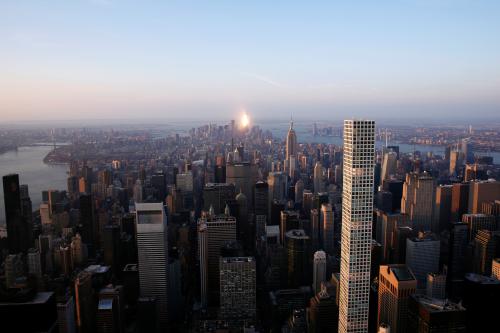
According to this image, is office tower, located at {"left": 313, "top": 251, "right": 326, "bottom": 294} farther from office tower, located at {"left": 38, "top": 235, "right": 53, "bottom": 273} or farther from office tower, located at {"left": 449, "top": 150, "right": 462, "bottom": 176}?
office tower, located at {"left": 449, "top": 150, "right": 462, "bottom": 176}

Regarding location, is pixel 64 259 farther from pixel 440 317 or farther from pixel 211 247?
pixel 440 317

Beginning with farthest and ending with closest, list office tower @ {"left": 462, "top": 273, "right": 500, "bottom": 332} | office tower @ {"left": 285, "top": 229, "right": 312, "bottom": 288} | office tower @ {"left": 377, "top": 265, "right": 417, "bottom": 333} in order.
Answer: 1. office tower @ {"left": 285, "top": 229, "right": 312, "bottom": 288}
2. office tower @ {"left": 462, "top": 273, "right": 500, "bottom": 332}
3. office tower @ {"left": 377, "top": 265, "right": 417, "bottom": 333}

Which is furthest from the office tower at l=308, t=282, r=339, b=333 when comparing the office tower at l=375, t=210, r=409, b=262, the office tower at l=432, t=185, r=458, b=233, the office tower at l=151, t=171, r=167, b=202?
the office tower at l=151, t=171, r=167, b=202

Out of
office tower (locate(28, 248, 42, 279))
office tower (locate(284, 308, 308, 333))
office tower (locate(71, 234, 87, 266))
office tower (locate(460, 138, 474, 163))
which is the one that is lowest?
office tower (locate(284, 308, 308, 333))

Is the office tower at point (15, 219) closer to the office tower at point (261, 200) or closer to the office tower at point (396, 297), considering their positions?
the office tower at point (396, 297)

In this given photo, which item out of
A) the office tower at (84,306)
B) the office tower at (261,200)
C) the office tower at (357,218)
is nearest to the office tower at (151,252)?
the office tower at (84,306)

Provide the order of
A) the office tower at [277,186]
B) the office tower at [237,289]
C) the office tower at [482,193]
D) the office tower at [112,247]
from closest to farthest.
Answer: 1. the office tower at [237,289]
2. the office tower at [112,247]
3. the office tower at [482,193]
4. the office tower at [277,186]

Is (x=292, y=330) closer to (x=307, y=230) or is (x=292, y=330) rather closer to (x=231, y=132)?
(x=307, y=230)
